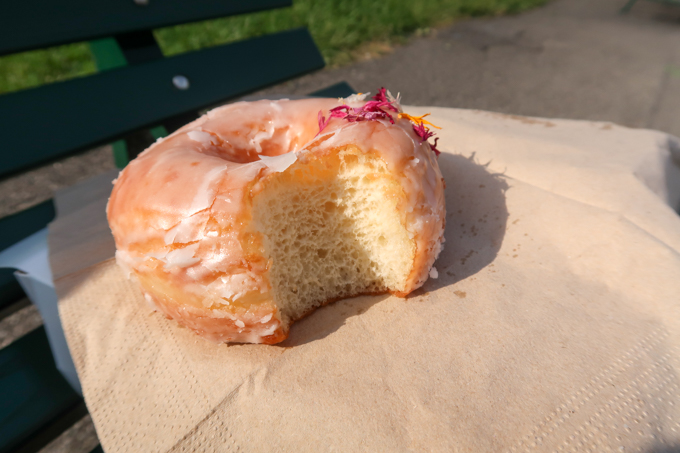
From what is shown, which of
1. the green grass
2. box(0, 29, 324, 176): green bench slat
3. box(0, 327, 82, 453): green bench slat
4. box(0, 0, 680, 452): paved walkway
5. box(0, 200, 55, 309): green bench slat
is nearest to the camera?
box(0, 327, 82, 453): green bench slat

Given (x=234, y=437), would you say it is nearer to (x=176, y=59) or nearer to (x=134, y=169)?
(x=134, y=169)

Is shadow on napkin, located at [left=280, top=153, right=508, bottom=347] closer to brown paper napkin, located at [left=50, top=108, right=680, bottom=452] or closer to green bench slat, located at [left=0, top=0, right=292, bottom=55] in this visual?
brown paper napkin, located at [left=50, top=108, right=680, bottom=452]

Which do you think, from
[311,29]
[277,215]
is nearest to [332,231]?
[277,215]

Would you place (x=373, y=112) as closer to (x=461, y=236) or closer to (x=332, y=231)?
(x=332, y=231)

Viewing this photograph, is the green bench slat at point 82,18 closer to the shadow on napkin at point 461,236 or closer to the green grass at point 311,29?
the shadow on napkin at point 461,236

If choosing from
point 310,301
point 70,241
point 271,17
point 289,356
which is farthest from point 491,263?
point 271,17

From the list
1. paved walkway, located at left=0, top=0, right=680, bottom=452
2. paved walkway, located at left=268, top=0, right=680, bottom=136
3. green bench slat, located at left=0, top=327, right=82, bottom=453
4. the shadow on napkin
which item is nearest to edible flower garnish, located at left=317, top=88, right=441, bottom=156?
the shadow on napkin
